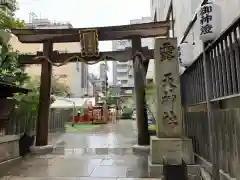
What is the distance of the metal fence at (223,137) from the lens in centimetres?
454

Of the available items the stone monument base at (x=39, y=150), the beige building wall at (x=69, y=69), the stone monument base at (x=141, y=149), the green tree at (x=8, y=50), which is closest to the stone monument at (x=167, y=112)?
the stone monument base at (x=141, y=149)

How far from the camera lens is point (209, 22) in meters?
5.68

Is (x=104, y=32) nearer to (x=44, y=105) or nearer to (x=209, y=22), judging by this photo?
(x=44, y=105)

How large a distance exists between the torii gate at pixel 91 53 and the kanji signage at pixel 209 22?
16.5ft

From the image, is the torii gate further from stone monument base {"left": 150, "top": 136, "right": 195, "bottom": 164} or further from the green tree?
stone monument base {"left": 150, "top": 136, "right": 195, "bottom": 164}

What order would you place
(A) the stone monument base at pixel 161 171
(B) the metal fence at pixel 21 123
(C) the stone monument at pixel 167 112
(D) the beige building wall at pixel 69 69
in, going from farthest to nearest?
(D) the beige building wall at pixel 69 69
(B) the metal fence at pixel 21 123
(C) the stone monument at pixel 167 112
(A) the stone monument base at pixel 161 171

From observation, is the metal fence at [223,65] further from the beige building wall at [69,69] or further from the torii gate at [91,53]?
the beige building wall at [69,69]

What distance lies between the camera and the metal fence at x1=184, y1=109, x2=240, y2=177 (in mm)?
4544

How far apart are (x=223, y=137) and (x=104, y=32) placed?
7.49 meters

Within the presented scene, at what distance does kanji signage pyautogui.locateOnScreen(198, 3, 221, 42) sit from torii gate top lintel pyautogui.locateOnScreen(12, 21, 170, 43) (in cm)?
503

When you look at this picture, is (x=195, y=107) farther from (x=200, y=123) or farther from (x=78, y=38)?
(x=78, y=38)

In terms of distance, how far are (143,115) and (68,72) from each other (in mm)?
36477

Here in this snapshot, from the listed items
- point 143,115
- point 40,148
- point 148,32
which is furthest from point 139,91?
point 40,148

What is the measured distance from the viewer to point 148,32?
11.1m
